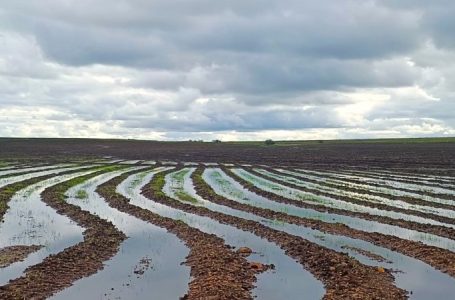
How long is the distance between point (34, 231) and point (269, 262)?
401 inches

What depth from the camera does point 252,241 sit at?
18938mm

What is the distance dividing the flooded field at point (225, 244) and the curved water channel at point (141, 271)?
36mm

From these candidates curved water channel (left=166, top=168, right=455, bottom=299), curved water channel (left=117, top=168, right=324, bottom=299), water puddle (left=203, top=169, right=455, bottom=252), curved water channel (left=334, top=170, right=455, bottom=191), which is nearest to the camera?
curved water channel (left=117, top=168, right=324, bottom=299)

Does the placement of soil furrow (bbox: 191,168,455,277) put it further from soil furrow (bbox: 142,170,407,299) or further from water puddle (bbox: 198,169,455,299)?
soil furrow (bbox: 142,170,407,299)

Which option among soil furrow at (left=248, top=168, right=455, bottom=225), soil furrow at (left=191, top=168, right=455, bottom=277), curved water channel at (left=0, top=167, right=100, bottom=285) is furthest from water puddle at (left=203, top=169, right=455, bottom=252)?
curved water channel at (left=0, top=167, right=100, bottom=285)

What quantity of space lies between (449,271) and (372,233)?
5.31 meters

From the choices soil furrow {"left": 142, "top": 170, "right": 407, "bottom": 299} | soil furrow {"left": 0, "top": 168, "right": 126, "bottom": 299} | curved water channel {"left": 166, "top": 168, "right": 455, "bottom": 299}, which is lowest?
curved water channel {"left": 166, "top": 168, "right": 455, "bottom": 299}

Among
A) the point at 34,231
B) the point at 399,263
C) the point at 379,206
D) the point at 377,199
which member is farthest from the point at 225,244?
the point at 377,199

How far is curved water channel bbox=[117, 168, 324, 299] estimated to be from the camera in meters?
13.1

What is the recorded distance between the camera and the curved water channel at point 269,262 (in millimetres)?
13062

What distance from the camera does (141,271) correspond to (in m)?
14.7

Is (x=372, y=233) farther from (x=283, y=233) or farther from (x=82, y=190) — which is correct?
(x=82, y=190)

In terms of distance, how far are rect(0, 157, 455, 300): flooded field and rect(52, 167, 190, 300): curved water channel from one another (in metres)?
0.04

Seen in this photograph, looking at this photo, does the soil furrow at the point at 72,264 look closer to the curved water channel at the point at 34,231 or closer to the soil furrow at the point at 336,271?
the curved water channel at the point at 34,231
